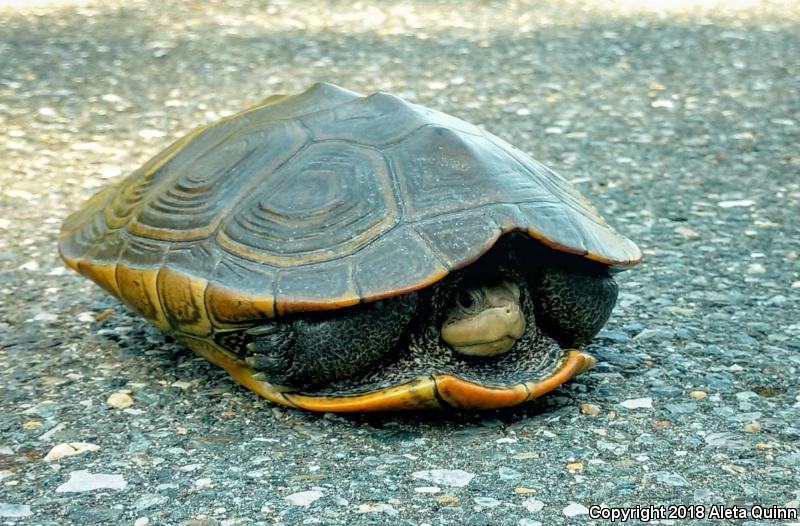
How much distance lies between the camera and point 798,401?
2.97 metres

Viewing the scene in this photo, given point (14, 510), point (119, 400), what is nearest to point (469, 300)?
point (119, 400)

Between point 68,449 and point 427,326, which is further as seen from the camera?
point 427,326

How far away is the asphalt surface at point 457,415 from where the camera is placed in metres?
2.52

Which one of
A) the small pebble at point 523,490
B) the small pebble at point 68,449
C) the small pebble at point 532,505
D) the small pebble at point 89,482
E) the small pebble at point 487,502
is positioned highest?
the small pebble at point 532,505

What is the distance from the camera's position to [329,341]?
9.04ft

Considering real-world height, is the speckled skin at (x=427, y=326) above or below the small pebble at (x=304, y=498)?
above

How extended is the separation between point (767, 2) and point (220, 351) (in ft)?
23.9

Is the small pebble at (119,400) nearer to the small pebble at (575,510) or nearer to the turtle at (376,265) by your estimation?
the turtle at (376,265)

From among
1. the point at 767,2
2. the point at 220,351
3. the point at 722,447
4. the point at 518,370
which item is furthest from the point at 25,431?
the point at 767,2

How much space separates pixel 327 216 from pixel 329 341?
34cm

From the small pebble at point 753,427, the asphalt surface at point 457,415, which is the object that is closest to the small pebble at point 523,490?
the asphalt surface at point 457,415

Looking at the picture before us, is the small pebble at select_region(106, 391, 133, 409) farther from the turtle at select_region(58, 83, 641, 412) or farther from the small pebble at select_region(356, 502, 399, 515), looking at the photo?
the small pebble at select_region(356, 502, 399, 515)

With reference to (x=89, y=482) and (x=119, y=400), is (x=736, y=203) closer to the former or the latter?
(x=119, y=400)

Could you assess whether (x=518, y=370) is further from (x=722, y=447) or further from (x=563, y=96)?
(x=563, y=96)
